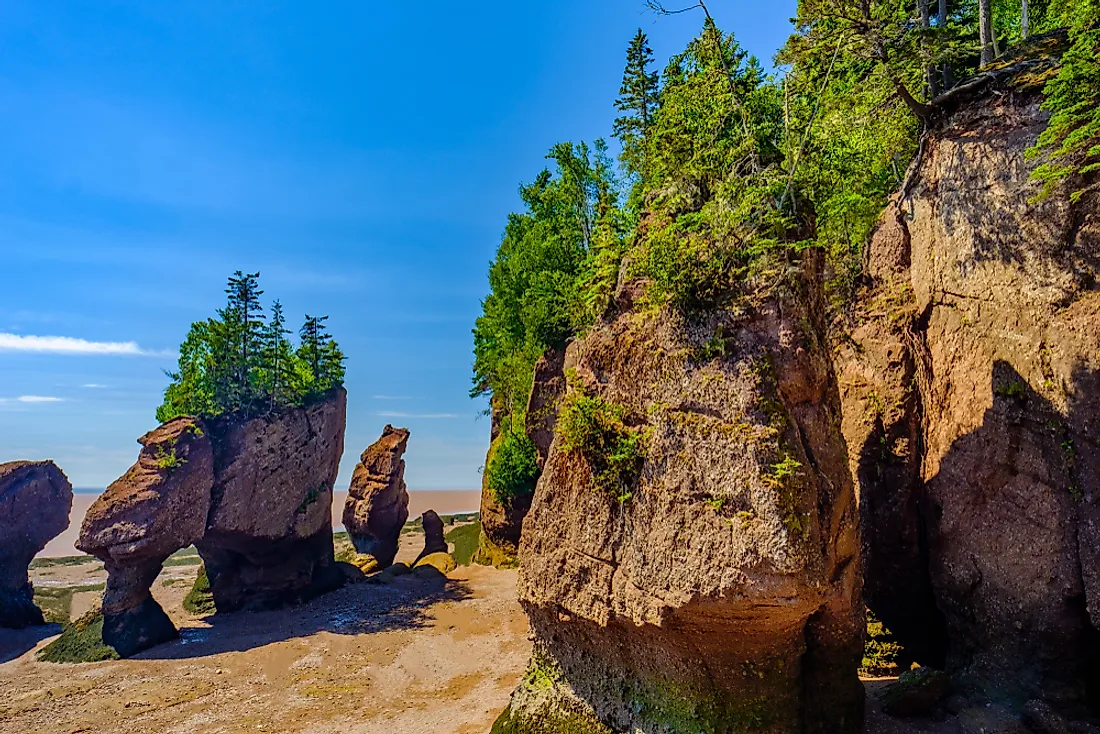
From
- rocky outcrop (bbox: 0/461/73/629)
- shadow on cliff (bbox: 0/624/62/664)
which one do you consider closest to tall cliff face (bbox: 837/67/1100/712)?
shadow on cliff (bbox: 0/624/62/664)

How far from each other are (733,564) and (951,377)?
25.1ft

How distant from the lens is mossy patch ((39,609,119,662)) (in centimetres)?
2092

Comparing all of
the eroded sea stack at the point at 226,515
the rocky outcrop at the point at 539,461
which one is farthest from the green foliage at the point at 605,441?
the eroded sea stack at the point at 226,515

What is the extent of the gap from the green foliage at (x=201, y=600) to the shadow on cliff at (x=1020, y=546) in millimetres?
27630

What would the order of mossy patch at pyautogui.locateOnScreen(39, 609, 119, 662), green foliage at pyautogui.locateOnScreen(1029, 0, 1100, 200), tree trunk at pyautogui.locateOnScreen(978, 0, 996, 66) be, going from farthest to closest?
mossy patch at pyautogui.locateOnScreen(39, 609, 119, 662), tree trunk at pyautogui.locateOnScreen(978, 0, 996, 66), green foliage at pyautogui.locateOnScreen(1029, 0, 1100, 200)

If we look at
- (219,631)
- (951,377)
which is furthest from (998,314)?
(219,631)

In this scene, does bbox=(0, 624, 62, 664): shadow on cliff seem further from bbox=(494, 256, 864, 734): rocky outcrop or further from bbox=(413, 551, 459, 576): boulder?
bbox=(494, 256, 864, 734): rocky outcrop

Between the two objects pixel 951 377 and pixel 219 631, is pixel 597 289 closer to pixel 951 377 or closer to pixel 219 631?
pixel 951 377

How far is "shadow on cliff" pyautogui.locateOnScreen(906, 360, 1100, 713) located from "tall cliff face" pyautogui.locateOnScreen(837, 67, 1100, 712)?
0.03 meters

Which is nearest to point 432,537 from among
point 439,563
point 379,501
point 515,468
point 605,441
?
point 439,563

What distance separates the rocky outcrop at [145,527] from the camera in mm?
21438

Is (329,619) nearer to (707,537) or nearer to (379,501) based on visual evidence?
(379,501)

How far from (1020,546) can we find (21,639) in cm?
3479

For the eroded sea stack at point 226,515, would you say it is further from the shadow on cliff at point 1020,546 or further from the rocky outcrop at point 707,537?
the shadow on cliff at point 1020,546
